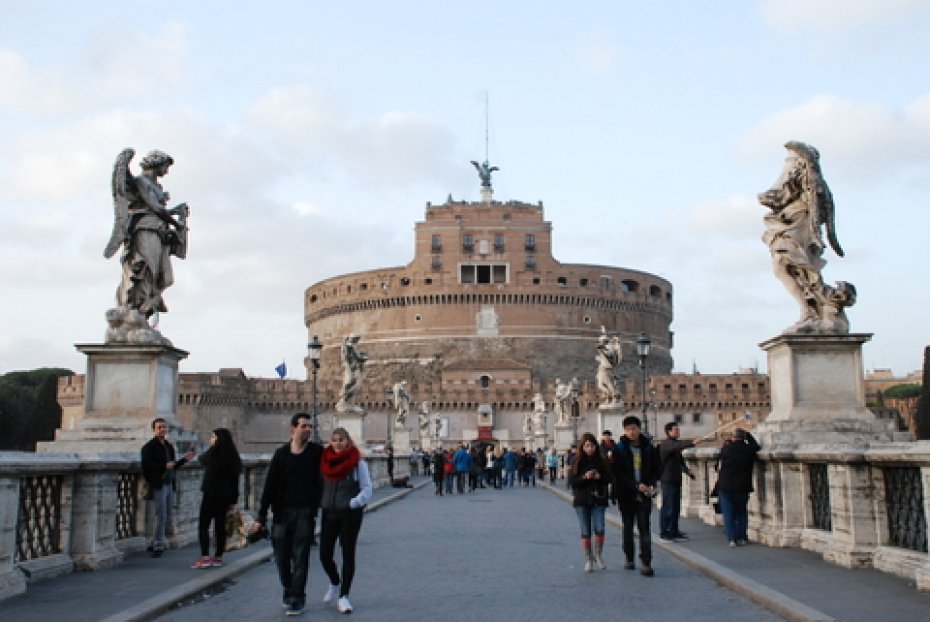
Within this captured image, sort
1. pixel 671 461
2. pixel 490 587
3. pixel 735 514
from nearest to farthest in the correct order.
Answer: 1. pixel 490 587
2. pixel 735 514
3. pixel 671 461

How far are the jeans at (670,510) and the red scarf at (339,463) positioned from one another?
5.15m

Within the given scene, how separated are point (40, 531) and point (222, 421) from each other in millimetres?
70076

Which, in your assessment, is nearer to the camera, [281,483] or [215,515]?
[281,483]

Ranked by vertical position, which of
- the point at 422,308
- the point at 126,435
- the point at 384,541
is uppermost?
the point at 422,308

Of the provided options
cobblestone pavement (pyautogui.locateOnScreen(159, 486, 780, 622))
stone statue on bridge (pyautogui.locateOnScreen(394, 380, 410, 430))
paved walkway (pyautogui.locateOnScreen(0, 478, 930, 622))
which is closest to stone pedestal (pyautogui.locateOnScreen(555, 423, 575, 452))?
stone statue on bridge (pyautogui.locateOnScreen(394, 380, 410, 430))

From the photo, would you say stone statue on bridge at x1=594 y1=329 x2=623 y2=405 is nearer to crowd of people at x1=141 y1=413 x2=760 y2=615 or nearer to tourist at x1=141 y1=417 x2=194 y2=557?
crowd of people at x1=141 y1=413 x2=760 y2=615

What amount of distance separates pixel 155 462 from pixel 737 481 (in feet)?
18.0

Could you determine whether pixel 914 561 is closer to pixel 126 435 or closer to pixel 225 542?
pixel 225 542

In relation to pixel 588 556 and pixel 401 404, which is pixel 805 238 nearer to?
pixel 588 556

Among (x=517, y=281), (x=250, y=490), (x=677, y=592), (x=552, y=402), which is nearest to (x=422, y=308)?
(x=517, y=281)

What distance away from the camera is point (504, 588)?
25.7 ft

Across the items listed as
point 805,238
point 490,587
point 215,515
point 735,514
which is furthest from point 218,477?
point 805,238

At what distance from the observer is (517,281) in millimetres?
87500

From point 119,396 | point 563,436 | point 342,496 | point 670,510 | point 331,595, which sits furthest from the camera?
point 563,436
